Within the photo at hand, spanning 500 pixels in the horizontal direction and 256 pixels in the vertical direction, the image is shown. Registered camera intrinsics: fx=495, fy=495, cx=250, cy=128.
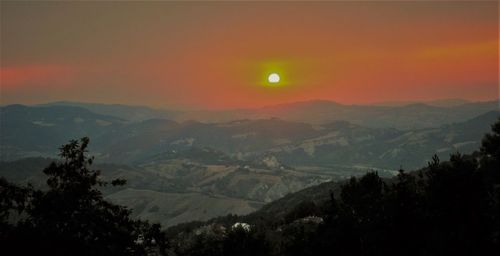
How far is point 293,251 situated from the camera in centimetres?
4097

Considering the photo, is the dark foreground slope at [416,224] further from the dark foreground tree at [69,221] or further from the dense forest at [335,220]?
the dark foreground tree at [69,221]

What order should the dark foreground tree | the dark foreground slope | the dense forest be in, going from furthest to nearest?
1. the dark foreground slope
2. the dense forest
3. the dark foreground tree

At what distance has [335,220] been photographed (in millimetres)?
40281

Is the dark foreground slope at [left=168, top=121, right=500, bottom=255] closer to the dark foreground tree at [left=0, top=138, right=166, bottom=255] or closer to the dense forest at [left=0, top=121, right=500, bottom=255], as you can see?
the dense forest at [left=0, top=121, right=500, bottom=255]

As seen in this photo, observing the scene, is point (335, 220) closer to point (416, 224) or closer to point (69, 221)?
point (416, 224)

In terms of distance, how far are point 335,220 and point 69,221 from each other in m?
22.1

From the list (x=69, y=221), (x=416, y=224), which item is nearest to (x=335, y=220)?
(x=416, y=224)

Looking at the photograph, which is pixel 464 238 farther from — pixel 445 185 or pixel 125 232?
pixel 125 232

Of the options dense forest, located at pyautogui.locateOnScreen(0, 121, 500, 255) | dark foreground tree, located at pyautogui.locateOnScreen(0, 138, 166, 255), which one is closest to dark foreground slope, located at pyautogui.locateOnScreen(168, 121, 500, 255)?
dense forest, located at pyautogui.locateOnScreen(0, 121, 500, 255)

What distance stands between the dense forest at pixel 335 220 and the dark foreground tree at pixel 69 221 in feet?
0.16

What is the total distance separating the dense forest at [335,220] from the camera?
2481cm

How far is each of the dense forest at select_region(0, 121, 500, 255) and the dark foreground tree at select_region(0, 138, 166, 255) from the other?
0.16ft

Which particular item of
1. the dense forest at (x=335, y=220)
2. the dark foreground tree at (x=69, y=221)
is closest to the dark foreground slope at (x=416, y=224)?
the dense forest at (x=335, y=220)

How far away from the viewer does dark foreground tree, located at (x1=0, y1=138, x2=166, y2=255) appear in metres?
22.8
